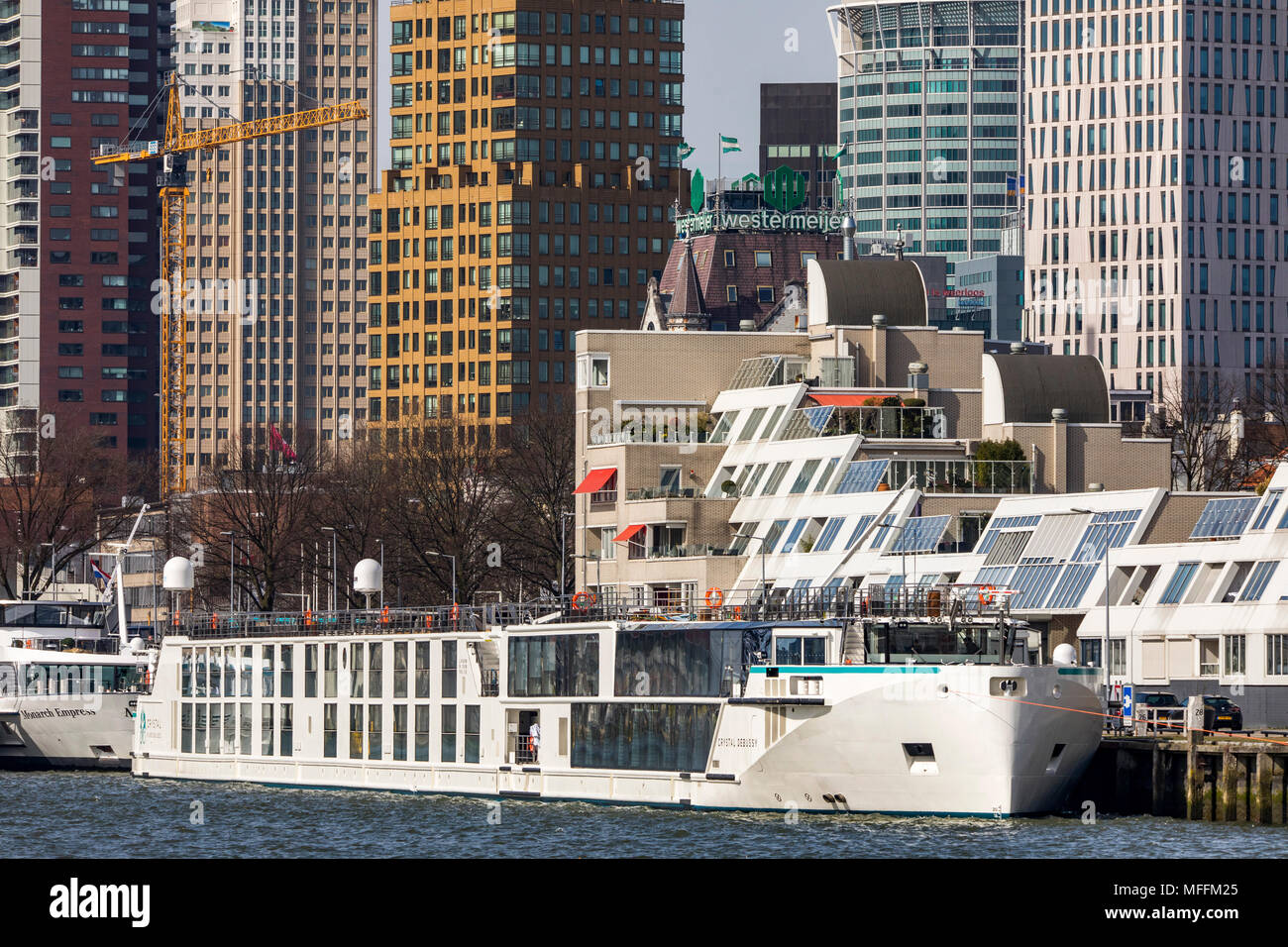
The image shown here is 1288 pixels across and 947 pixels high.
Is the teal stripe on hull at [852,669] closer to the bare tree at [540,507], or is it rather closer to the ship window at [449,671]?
the ship window at [449,671]

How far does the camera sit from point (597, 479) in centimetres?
13162

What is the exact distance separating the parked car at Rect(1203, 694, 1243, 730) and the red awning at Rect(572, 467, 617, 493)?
171ft

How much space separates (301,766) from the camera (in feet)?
327

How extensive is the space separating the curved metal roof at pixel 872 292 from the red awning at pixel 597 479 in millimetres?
13988

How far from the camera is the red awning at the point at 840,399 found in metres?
126

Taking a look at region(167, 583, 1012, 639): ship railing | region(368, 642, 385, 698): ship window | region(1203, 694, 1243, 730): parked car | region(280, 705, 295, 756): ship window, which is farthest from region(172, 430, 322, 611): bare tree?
region(1203, 694, 1243, 730): parked car

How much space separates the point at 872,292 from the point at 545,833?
6853 centimetres

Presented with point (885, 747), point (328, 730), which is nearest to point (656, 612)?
point (885, 747)

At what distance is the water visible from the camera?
62844mm

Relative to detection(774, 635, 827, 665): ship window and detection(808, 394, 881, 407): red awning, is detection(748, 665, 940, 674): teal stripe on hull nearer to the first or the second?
detection(774, 635, 827, 665): ship window

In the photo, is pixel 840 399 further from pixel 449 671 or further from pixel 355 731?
pixel 449 671
